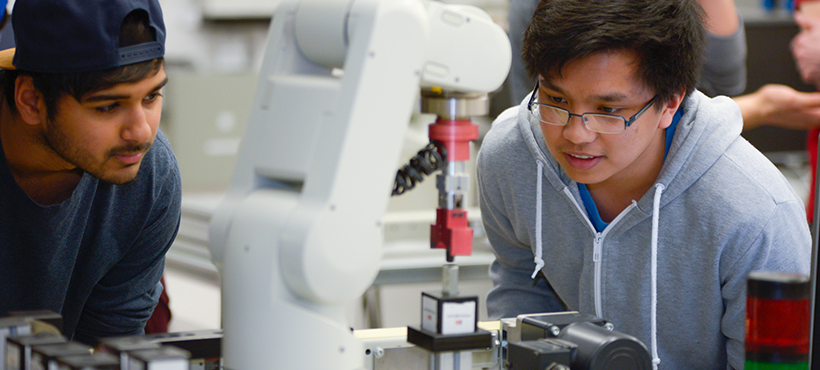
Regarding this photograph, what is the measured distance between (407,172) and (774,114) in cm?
162

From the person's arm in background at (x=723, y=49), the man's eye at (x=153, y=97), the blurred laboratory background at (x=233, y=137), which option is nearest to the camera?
the man's eye at (x=153, y=97)

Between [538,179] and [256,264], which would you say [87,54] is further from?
[538,179]

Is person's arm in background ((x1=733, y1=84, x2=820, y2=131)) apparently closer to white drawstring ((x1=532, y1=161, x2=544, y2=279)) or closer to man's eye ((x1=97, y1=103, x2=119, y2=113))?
white drawstring ((x1=532, y1=161, x2=544, y2=279))

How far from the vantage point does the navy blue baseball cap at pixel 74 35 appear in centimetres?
110

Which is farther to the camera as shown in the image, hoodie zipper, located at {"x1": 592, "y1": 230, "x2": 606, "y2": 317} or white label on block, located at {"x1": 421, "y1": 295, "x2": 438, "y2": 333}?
hoodie zipper, located at {"x1": 592, "y1": 230, "x2": 606, "y2": 317}

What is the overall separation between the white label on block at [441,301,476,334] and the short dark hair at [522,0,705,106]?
18.5 inches

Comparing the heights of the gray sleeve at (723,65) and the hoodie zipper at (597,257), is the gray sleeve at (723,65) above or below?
above

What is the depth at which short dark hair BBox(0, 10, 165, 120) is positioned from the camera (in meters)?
1.14

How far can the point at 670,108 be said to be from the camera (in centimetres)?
127

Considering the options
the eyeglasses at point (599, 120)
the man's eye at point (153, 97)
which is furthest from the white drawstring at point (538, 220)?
the man's eye at point (153, 97)

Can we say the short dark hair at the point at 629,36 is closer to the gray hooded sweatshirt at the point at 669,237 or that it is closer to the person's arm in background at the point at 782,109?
the gray hooded sweatshirt at the point at 669,237

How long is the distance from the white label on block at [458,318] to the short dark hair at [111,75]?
593 mm

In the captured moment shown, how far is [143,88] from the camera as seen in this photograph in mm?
1169

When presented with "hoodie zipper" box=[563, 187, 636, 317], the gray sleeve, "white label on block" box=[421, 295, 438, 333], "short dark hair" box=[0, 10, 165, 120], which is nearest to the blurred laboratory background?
the gray sleeve
